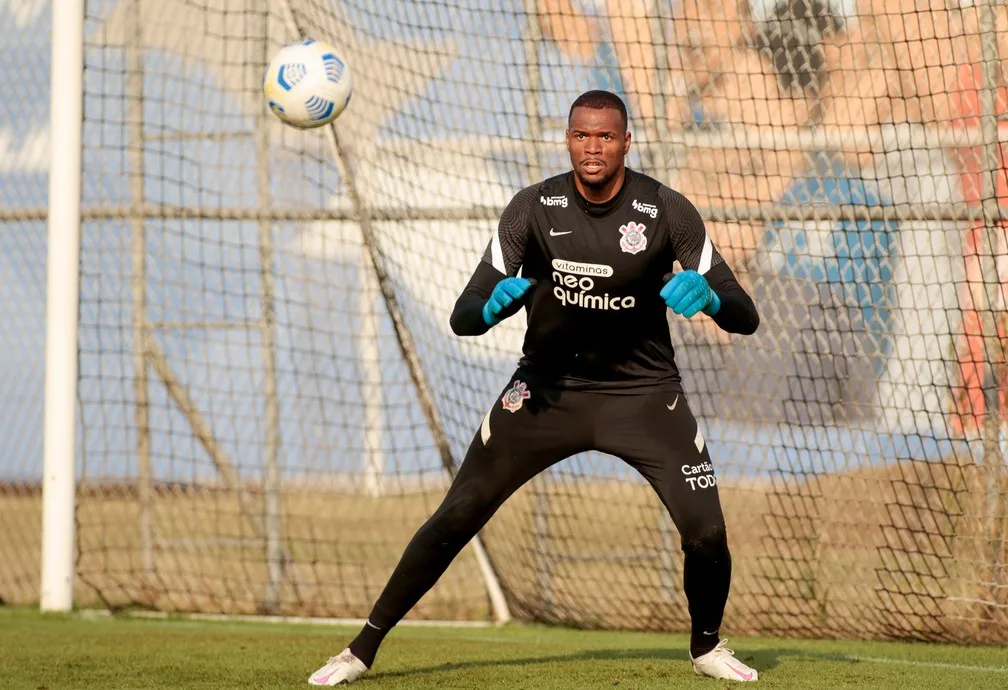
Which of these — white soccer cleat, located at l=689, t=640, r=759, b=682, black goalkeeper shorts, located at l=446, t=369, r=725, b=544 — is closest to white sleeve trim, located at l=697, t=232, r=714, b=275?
black goalkeeper shorts, located at l=446, t=369, r=725, b=544

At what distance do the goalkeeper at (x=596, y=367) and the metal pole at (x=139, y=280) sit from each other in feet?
12.0

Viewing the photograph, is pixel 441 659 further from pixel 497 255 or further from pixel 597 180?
pixel 597 180

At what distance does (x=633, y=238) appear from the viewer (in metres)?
5.41

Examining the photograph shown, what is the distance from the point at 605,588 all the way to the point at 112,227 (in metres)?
Answer: 3.93

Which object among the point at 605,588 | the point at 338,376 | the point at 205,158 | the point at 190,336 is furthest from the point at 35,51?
the point at 605,588

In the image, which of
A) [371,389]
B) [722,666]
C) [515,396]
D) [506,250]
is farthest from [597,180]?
[371,389]

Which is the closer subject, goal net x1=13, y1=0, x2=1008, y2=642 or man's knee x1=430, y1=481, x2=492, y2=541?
man's knee x1=430, y1=481, x2=492, y2=541

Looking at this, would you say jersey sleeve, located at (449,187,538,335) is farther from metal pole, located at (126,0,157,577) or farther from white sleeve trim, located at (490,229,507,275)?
metal pole, located at (126,0,157,577)

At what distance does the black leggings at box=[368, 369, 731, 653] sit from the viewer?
17.8ft

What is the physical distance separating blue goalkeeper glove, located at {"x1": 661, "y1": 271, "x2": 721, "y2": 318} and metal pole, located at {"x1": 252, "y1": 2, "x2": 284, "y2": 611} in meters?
4.23

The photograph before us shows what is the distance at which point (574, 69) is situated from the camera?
8.08m

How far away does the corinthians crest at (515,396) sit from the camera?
18.4ft

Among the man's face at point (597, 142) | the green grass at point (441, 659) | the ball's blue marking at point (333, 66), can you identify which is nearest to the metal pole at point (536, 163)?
the green grass at point (441, 659)

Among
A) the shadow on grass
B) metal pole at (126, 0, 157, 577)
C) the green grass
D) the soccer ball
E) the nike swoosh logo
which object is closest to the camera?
the nike swoosh logo
